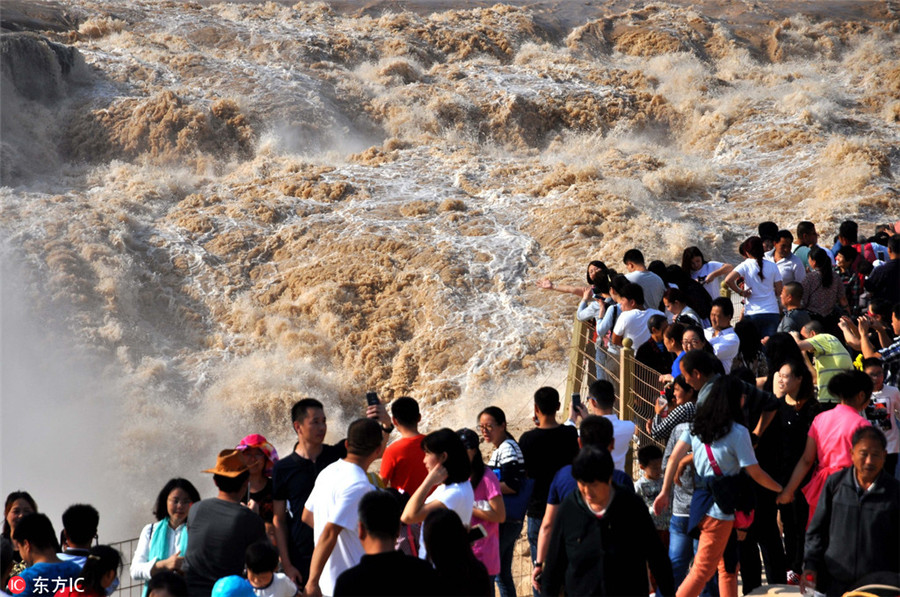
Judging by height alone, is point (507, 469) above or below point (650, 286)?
below

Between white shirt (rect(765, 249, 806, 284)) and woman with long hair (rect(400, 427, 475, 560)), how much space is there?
4.69 meters

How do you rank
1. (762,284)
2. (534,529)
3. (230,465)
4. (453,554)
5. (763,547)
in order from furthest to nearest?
(762,284), (763,547), (534,529), (230,465), (453,554)

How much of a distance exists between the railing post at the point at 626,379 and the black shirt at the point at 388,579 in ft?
11.5

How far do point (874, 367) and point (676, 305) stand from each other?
166 centimetres

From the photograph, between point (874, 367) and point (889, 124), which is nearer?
point (874, 367)

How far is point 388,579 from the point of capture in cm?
305

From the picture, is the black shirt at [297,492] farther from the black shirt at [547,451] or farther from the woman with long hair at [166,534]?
the black shirt at [547,451]

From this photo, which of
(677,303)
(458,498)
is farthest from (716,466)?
(677,303)

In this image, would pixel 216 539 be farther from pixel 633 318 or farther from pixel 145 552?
A: pixel 633 318

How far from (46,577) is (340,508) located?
1.27 m

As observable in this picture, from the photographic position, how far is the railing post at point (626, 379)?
6402 millimetres

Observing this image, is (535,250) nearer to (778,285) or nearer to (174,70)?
(778,285)

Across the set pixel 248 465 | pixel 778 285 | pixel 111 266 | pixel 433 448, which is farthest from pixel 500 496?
pixel 111 266

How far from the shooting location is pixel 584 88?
21125mm
